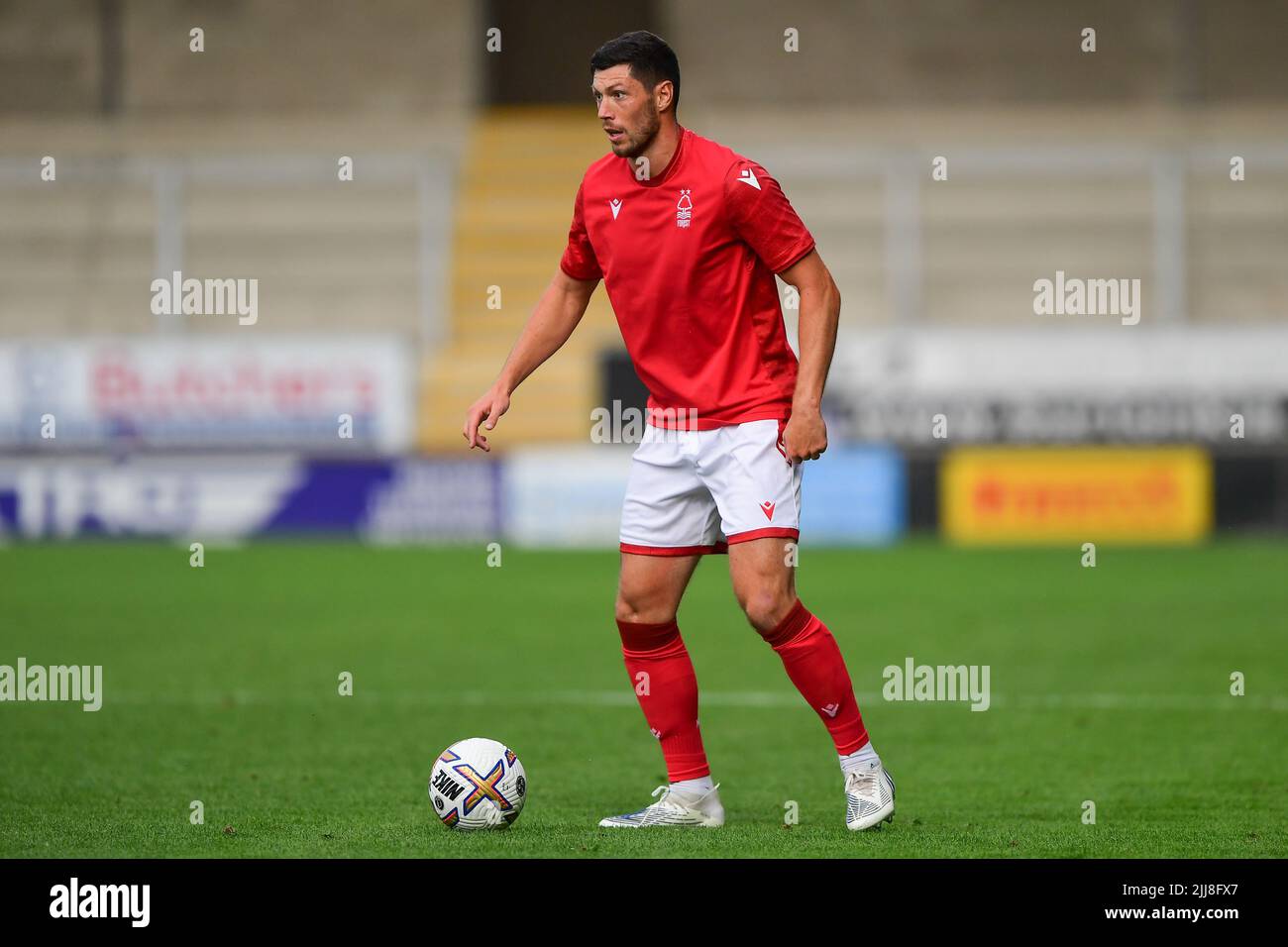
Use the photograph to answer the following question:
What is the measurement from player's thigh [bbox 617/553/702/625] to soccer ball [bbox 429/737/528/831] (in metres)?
0.54

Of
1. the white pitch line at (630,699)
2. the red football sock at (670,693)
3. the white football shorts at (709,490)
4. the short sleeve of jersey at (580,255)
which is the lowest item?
the white pitch line at (630,699)

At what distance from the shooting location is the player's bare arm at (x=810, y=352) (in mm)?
5219

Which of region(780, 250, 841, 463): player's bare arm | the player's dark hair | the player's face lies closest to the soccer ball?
region(780, 250, 841, 463): player's bare arm

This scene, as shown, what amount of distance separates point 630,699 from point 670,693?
2.93 meters

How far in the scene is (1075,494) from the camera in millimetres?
17250

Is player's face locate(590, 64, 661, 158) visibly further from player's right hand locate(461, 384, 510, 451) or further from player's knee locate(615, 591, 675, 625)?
player's knee locate(615, 591, 675, 625)

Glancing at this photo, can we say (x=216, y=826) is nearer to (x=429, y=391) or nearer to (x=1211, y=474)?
(x=1211, y=474)

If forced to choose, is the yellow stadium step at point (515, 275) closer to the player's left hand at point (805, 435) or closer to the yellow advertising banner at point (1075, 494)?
the yellow advertising banner at point (1075, 494)

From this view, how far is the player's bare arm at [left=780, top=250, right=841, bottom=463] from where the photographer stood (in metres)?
5.22

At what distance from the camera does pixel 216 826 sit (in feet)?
17.8

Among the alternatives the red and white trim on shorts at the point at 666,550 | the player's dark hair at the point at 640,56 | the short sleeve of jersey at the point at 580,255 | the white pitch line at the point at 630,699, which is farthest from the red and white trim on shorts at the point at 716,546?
the white pitch line at the point at 630,699

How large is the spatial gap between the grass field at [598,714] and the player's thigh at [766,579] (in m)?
0.62
